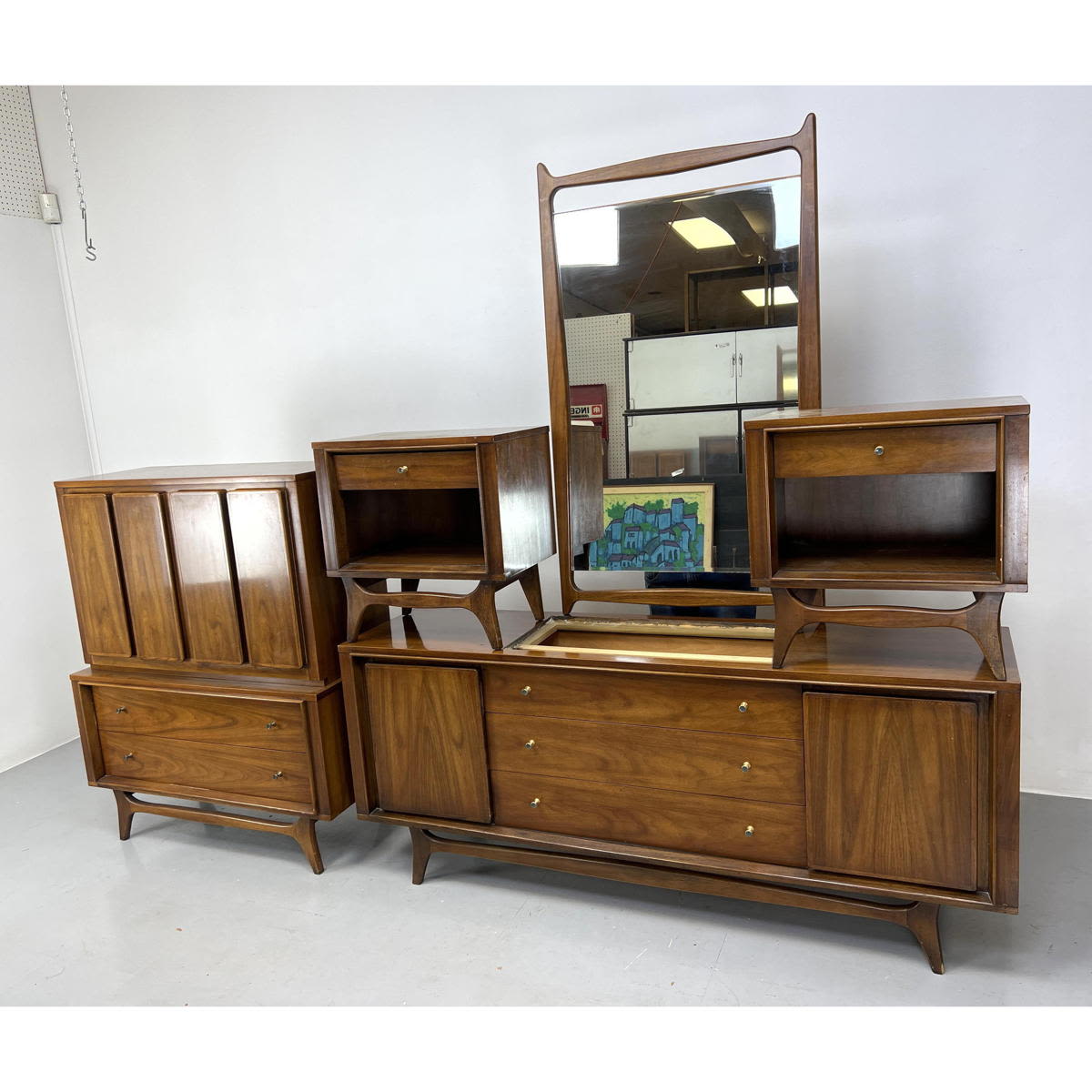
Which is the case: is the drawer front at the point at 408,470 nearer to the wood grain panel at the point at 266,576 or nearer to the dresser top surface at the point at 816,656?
the wood grain panel at the point at 266,576

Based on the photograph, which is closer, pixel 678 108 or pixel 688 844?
pixel 688 844

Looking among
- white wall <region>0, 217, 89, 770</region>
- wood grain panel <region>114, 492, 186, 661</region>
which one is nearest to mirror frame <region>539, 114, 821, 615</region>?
wood grain panel <region>114, 492, 186, 661</region>

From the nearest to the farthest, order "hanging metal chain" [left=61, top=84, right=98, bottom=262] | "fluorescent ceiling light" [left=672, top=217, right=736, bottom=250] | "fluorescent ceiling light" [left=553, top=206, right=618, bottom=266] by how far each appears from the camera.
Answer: "fluorescent ceiling light" [left=672, top=217, right=736, bottom=250] → "fluorescent ceiling light" [left=553, top=206, right=618, bottom=266] → "hanging metal chain" [left=61, top=84, right=98, bottom=262]

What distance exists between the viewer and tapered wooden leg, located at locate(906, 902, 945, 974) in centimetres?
207

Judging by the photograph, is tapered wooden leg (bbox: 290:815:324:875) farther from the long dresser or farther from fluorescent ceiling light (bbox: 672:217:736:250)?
fluorescent ceiling light (bbox: 672:217:736:250)

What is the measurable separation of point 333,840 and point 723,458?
6.09ft

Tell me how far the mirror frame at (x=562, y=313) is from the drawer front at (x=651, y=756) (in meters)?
0.48

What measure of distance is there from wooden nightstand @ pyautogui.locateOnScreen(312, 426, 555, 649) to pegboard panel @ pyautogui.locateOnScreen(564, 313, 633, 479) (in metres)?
0.22

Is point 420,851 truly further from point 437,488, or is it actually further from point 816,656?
point 816,656

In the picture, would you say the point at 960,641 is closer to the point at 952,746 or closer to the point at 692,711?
the point at 952,746
